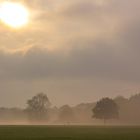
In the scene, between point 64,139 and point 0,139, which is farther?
point 64,139

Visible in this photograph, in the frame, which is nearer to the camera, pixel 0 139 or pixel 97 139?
pixel 0 139

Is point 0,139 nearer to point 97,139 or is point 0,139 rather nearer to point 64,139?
point 64,139

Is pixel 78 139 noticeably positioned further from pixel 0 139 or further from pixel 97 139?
pixel 0 139

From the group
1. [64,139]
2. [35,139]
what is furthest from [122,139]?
[35,139]

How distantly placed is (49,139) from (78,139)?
4.15 metres

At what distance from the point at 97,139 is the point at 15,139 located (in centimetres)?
1176

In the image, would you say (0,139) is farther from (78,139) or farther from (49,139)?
(78,139)

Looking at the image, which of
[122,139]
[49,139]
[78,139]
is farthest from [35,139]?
[122,139]

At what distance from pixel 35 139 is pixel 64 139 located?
412 centimetres

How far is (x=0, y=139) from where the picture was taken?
179ft

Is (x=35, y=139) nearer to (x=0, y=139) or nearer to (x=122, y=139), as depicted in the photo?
(x=0, y=139)

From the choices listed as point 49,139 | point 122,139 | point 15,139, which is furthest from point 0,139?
point 122,139

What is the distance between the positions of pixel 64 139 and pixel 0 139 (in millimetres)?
9219

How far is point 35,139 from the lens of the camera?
5747cm
